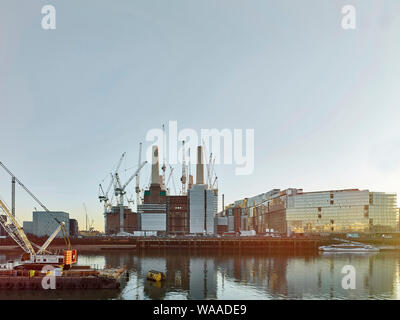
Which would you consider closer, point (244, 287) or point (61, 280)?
point (61, 280)

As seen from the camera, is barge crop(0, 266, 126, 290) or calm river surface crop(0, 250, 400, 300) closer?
calm river surface crop(0, 250, 400, 300)

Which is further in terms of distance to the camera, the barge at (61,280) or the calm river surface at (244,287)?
the barge at (61,280)

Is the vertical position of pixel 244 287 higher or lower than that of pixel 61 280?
lower

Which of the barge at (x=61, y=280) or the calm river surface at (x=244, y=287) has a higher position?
the barge at (x=61, y=280)

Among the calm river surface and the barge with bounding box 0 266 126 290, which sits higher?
the barge with bounding box 0 266 126 290
